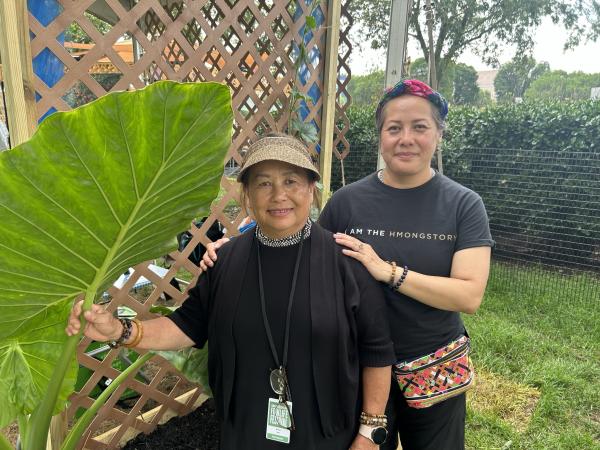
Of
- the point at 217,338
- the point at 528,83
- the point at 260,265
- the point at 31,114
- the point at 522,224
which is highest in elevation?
the point at 528,83

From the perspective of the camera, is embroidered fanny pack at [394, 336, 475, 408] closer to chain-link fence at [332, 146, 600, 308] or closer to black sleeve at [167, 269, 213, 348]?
black sleeve at [167, 269, 213, 348]

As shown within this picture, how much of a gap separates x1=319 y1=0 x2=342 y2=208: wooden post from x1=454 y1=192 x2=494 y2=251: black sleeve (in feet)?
3.33

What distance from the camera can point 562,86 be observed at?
6590mm

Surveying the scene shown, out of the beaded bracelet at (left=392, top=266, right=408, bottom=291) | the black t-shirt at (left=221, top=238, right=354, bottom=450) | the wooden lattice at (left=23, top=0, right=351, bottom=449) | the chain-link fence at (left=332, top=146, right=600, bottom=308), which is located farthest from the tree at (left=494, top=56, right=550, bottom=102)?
the black t-shirt at (left=221, top=238, right=354, bottom=450)

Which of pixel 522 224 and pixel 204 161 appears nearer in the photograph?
pixel 204 161

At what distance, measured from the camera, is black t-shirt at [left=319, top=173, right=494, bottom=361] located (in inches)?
50.3

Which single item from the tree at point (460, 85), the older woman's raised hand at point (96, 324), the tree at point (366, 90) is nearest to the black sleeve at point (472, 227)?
the older woman's raised hand at point (96, 324)

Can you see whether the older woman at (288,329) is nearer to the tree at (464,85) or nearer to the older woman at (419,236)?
the older woman at (419,236)

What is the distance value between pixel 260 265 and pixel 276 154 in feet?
1.00

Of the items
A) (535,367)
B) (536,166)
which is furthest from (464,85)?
(535,367)

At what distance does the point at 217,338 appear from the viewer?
116 cm

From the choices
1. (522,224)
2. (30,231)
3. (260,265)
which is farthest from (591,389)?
(30,231)

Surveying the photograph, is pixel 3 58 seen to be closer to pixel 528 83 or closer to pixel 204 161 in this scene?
pixel 204 161

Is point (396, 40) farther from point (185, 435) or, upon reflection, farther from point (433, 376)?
point (185, 435)
